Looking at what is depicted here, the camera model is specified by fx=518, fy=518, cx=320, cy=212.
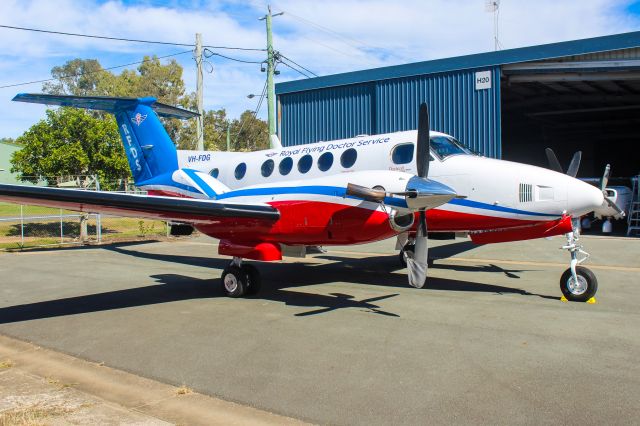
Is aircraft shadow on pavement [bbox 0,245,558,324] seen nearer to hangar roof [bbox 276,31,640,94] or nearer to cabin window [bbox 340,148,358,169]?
cabin window [bbox 340,148,358,169]

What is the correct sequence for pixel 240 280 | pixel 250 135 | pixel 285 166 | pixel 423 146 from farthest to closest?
pixel 250 135, pixel 285 166, pixel 240 280, pixel 423 146

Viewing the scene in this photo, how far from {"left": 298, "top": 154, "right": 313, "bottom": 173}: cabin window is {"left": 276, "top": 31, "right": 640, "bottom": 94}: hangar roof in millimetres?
12531

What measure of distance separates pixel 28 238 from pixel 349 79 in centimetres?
1606

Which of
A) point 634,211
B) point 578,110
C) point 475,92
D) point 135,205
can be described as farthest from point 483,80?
point 135,205

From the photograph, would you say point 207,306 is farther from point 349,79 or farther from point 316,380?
point 349,79

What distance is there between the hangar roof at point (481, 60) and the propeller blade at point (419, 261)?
1401 centimetres

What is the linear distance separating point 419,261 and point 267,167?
193 inches

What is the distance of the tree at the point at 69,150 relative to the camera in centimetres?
2278

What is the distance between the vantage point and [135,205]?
27.0 feet

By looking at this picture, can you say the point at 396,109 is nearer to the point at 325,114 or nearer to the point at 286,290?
the point at 325,114

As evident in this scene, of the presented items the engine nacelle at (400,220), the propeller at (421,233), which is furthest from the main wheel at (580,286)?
the engine nacelle at (400,220)

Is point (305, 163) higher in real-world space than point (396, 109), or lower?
lower

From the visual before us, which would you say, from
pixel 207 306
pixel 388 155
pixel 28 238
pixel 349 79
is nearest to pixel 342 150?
pixel 388 155

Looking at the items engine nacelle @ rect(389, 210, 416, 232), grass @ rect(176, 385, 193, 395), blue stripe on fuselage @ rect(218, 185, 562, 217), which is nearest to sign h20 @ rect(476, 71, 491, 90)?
blue stripe on fuselage @ rect(218, 185, 562, 217)
